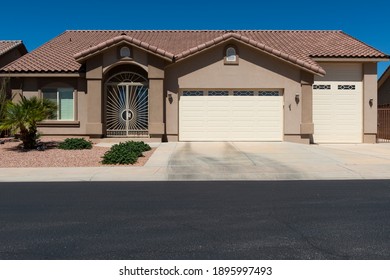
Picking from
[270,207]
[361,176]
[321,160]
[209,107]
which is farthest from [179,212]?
[209,107]

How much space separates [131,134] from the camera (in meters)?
19.9

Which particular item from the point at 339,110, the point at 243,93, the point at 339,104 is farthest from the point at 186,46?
the point at 339,110

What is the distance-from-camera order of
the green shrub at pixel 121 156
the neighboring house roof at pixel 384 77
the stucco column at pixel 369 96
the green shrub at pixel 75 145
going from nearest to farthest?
1. the green shrub at pixel 121 156
2. the green shrub at pixel 75 145
3. the stucco column at pixel 369 96
4. the neighboring house roof at pixel 384 77

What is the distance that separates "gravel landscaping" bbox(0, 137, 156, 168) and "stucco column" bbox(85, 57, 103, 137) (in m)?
2.15

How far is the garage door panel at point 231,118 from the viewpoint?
19906 mm

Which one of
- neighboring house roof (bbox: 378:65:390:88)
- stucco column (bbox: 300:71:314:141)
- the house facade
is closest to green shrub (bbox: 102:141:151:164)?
the house facade

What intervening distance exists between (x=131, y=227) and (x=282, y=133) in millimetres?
14871

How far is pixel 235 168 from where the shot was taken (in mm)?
12164

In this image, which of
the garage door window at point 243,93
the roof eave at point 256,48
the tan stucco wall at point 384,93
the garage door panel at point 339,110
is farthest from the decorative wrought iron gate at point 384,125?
the garage door window at point 243,93

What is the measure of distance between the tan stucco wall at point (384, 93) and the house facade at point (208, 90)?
8.36 m

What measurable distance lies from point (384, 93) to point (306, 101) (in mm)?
12175

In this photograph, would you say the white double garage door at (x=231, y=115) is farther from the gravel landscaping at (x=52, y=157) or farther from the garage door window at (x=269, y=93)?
the gravel landscaping at (x=52, y=157)

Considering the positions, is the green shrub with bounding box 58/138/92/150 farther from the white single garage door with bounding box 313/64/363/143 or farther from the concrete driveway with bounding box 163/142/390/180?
the white single garage door with bounding box 313/64/363/143

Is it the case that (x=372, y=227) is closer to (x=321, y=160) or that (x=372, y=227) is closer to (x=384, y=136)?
(x=321, y=160)
